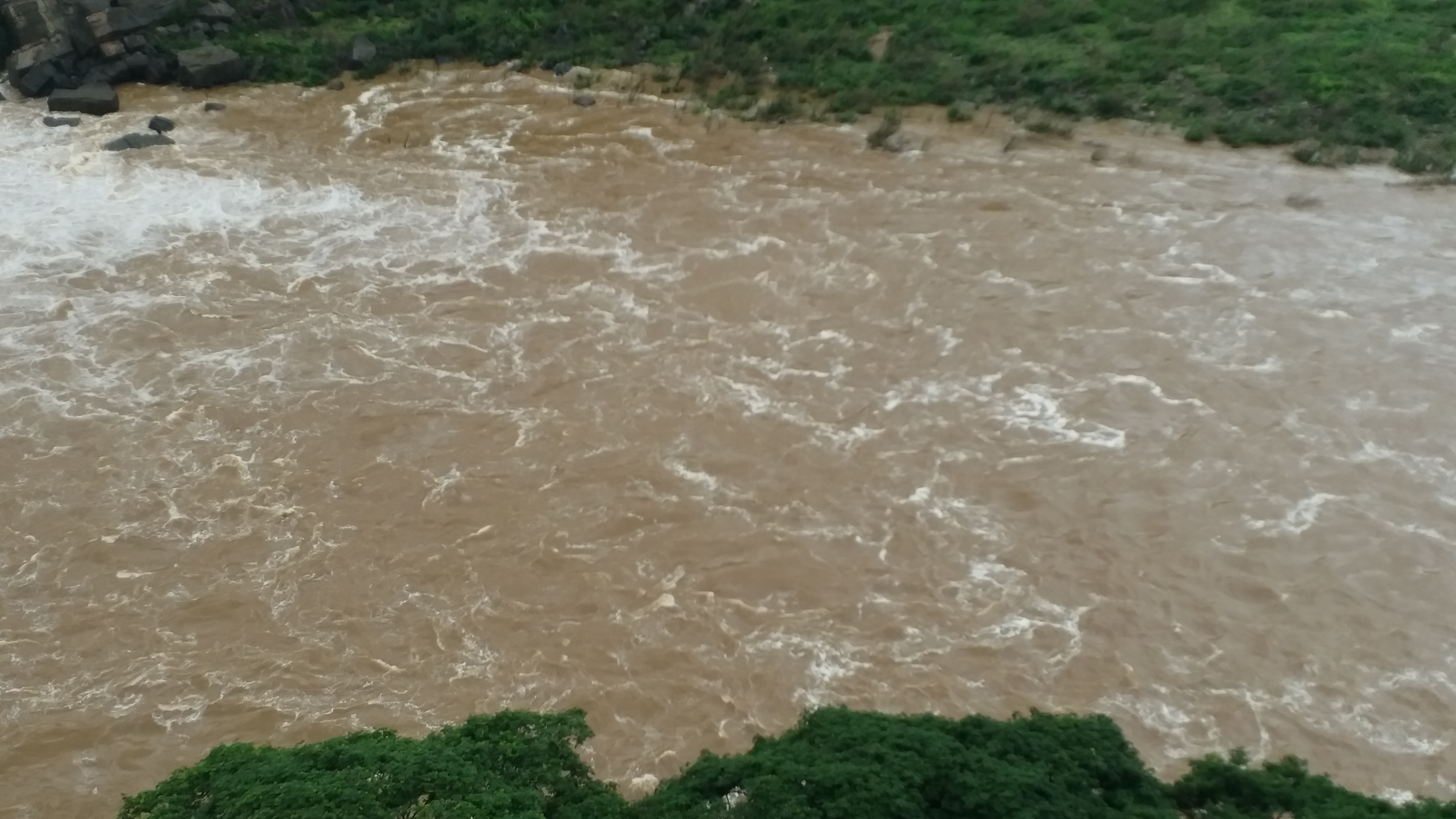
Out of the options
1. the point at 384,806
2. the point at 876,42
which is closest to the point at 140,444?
the point at 384,806

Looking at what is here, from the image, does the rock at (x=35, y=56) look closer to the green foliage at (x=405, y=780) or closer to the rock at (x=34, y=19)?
the rock at (x=34, y=19)

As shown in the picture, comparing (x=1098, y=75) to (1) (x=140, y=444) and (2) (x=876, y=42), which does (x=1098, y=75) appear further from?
(1) (x=140, y=444)

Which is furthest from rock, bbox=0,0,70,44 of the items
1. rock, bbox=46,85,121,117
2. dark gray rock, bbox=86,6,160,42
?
rock, bbox=46,85,121,117

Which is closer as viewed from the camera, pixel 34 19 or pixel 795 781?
pixel 795 781

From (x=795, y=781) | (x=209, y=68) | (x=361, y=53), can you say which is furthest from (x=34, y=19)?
(x=795, y=781)

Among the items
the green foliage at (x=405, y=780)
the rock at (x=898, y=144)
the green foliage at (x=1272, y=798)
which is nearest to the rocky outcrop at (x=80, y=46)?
the rock at (x=898, y=144)

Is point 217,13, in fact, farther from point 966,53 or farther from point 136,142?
point 966,53
